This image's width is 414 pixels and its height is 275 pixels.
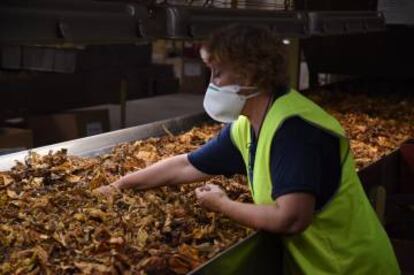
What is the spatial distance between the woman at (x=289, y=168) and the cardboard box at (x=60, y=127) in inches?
188

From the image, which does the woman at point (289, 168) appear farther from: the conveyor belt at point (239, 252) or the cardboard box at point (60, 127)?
the cardboard box at point (60, 127)

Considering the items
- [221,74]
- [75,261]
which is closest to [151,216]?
[75,261]

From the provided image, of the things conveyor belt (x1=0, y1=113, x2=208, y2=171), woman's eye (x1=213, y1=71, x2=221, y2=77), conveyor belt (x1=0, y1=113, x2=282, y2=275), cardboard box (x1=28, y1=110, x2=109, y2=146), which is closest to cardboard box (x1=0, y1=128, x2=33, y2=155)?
cardboard box (x1=28, y1=110, x2=109, y2=146)

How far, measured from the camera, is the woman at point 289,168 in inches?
79.4

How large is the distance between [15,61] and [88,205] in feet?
9.57

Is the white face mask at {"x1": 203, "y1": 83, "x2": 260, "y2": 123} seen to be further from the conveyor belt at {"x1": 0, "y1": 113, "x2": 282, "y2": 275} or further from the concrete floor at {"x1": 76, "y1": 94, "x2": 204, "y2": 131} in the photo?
the concrete floor at {"x1": 76, "y1": 94, "x2": 204, "y2": 131}

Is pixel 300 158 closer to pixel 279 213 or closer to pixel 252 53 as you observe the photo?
pixel 279 213

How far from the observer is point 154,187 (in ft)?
8.85

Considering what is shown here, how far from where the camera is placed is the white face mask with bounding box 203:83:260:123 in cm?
216

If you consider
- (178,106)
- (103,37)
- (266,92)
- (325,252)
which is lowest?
(178,106)

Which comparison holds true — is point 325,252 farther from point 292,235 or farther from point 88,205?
point 88,205

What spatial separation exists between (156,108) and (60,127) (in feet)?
17.0

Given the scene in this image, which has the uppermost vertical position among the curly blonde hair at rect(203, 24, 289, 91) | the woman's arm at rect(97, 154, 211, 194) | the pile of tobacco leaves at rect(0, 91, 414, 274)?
the curly blonde hair at rect(203, 24, 289, 91)

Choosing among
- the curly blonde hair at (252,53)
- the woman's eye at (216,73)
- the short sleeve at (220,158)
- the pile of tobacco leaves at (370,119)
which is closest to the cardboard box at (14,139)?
the pile of tobacco leaves at (370,119)
